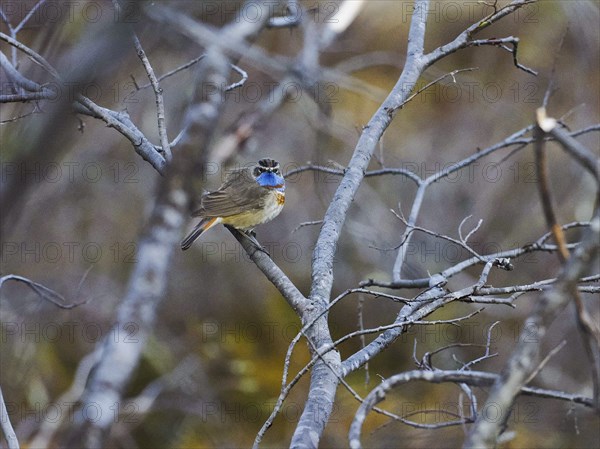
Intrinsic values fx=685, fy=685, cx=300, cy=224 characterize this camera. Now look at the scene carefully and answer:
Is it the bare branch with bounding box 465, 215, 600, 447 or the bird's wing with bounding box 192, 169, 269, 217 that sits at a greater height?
the bird's wing with bounding box 192, 169, 269, 217

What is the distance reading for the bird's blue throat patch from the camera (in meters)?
6.63

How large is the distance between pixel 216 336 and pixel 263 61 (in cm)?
689

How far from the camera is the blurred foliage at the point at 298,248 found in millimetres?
8016

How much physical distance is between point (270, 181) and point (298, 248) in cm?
342

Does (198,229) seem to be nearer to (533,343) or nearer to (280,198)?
(280,198)

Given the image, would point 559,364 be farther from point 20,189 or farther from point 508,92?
point 20,189

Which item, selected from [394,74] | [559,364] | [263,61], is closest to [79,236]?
[394,74]

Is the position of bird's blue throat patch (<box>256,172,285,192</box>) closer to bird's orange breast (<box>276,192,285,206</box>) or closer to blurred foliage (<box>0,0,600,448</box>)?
bird's orange breast (<box>276,192,285,206</box>)

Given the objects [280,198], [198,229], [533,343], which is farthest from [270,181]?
[533,343]

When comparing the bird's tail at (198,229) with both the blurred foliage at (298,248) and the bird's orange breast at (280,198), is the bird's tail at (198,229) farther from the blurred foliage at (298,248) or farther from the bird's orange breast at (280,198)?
→ the blurred foliage at (298,248)

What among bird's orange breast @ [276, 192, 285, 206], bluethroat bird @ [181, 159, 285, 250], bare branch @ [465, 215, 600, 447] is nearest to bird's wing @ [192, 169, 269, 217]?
bluethroat bird @ [181, 159, 285, 250]

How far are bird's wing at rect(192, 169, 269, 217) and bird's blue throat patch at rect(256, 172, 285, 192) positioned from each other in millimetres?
68

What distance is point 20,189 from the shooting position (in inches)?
61.9

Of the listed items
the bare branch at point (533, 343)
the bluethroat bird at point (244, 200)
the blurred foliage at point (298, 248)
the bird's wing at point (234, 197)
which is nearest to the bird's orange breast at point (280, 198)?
the bluethroat bird at point (244, 200)
